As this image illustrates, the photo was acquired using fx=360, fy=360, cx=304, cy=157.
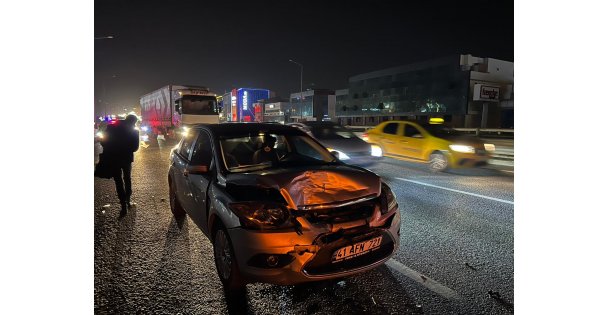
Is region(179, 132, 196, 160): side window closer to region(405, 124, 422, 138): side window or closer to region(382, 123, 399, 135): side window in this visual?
region(405, 124, 422, 138): side window

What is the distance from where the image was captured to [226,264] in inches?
130

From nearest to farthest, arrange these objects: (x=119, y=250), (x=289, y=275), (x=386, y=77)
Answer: (x=289, y=275) → (x=119, y=250) → (x=386, y=77)

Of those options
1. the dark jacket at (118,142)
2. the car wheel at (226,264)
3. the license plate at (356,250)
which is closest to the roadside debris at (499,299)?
the license plate at (356,250)

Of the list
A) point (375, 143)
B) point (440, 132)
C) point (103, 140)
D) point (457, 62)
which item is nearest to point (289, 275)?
point (103, 140)

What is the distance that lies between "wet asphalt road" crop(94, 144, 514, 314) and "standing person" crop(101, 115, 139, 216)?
435 millimetres

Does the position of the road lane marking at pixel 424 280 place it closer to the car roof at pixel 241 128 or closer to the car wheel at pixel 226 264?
the car wheel at pixel 226 264

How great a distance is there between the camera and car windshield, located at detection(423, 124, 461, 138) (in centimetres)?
1085

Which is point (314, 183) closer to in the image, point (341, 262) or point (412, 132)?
point (341, 262)

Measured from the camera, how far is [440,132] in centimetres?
1095

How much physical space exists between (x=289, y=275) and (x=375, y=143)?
34.4 feet

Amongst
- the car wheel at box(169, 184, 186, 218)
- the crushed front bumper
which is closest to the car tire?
the car wheel at box(169, 184, 186, 218)

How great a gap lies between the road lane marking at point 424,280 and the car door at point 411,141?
7.69 metres

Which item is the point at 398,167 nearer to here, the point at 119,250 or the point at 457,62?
the point at 119,250

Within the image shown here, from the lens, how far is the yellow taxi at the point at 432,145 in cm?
1012
